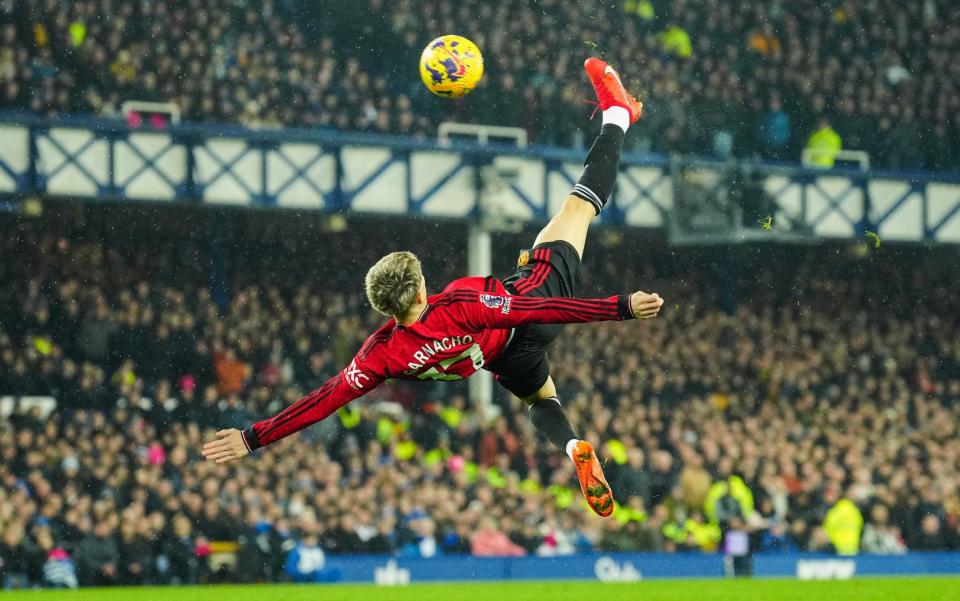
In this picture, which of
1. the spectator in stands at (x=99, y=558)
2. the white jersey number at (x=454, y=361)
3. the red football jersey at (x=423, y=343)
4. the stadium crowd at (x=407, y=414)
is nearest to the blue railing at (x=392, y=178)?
the stadium crowd at (x=407, y=414)

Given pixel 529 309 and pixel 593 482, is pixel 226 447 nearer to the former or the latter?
pixel 529 309

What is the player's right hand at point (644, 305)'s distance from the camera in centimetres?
718

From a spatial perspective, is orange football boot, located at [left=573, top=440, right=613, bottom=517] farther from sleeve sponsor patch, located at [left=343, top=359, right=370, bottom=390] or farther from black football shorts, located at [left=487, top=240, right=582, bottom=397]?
sleeve sponsor patch, located at [left=343, top=359, right=370, bottom=390]

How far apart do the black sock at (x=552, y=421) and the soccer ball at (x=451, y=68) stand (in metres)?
2.71

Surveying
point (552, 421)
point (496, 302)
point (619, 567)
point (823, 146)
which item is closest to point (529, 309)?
point (496, 302)

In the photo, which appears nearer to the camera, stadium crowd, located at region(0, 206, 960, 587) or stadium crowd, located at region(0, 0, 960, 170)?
stadium crowd, located at region(0, 206, 960, 587)

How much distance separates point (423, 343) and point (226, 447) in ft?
4.24

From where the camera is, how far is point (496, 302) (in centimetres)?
799

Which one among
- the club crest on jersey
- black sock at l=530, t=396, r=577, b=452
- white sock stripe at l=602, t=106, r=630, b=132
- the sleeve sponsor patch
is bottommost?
black sock at l=530, t=396, r=577, b=452

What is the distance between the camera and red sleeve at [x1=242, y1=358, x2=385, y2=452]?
8.18 metres

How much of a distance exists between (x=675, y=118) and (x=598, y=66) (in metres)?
12.6

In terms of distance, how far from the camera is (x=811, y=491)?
1802 cm

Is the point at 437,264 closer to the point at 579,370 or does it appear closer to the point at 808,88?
the point at 579,370

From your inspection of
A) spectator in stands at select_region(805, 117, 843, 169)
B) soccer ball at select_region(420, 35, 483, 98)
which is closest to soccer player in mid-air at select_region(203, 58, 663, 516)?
soccer ball at select_region(420, 35, 483, 98)
